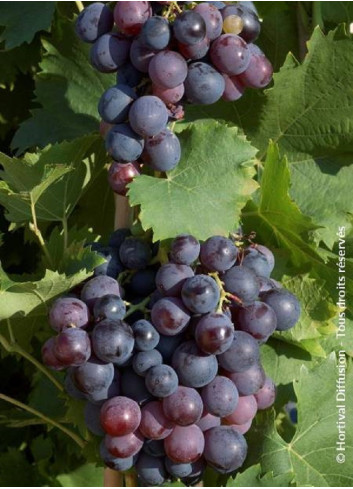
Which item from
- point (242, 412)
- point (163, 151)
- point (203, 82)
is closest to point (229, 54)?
point (203, 82)

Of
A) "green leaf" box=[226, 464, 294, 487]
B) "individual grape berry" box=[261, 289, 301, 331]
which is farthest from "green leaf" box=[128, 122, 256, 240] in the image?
"green leaf" box=[226, 464, 294, 487]

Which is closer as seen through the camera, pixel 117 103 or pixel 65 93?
pixel 117 103

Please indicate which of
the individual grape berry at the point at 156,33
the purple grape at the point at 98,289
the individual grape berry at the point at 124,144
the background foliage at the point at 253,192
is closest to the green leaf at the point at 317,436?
the background foliage at the point at 253,192

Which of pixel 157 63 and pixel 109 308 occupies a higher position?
pixel 157 63

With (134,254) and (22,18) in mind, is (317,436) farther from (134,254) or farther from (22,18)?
(22,18)

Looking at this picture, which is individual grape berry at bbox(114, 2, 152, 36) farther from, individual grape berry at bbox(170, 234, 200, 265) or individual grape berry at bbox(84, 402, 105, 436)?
individual grape berry at bbox(84, 402, 105, 436)

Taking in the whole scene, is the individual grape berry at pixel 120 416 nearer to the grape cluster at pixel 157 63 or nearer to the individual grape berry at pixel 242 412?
the individual grape berry at pixel 242 412
